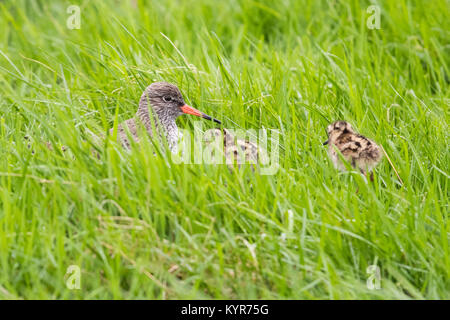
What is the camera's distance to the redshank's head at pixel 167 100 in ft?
17.0

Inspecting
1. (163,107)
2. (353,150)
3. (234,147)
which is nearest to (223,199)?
(234,147)

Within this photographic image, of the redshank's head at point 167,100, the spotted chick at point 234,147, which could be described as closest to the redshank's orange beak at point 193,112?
the redshank's head at point 167,100

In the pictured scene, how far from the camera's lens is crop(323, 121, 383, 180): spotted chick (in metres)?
4.52

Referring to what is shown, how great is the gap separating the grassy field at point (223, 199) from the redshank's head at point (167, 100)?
15 centimetres

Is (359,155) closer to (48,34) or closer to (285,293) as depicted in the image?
(285,293)

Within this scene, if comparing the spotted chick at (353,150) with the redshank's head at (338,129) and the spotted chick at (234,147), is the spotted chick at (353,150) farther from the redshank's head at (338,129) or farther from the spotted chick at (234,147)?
the spotted chick at (234,147)

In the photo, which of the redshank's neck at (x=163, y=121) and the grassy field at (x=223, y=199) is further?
the redshank's neck at (x=163, y=121)

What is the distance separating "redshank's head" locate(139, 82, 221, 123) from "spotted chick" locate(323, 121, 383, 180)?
101 centimetres

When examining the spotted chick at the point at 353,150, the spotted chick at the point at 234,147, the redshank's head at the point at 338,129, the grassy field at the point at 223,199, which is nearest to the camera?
the grassy field at the point at 223,199

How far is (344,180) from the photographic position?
442 centimetres

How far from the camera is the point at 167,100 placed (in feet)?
17.2

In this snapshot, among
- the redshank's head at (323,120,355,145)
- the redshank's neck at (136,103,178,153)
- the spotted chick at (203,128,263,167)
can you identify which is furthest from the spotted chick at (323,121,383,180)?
the redshank's neck at (136,103,178,153)
